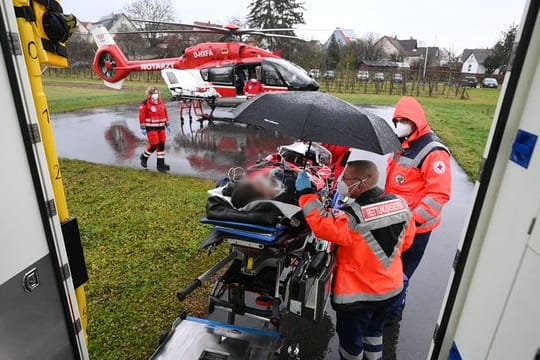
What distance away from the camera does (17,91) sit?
1.69m

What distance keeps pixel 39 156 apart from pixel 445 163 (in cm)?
317

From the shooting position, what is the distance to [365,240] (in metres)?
2.54

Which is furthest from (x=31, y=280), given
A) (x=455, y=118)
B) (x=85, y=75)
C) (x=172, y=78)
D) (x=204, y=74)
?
(x=85, y=75)

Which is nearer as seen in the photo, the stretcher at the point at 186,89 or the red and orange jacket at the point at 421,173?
the red and orange jacket at the point at 421,173

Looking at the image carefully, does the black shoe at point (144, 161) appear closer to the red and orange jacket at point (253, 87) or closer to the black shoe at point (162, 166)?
the black shoe at point (162, 166)

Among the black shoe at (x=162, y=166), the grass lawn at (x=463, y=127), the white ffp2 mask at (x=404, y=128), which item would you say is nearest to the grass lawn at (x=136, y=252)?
the black shoe at (x=162, y=166)

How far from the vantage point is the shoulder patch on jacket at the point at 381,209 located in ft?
8.24

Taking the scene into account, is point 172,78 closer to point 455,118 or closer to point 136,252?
point 136,252

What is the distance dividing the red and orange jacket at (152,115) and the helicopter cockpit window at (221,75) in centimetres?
703

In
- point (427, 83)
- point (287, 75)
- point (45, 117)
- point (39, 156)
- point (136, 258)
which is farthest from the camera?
point (427, 83)

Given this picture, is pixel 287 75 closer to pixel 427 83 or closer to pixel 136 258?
pixel 136 258

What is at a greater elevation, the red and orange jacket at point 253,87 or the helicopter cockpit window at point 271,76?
the helicopter cockpit window at point 271,76

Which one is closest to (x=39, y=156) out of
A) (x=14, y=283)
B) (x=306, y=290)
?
(x=14, y=283)

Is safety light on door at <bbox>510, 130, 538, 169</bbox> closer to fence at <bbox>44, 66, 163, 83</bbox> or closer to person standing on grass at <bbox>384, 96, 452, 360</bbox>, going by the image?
person standing on grass at <bbox>384, 96, 452, 360</bbox>
